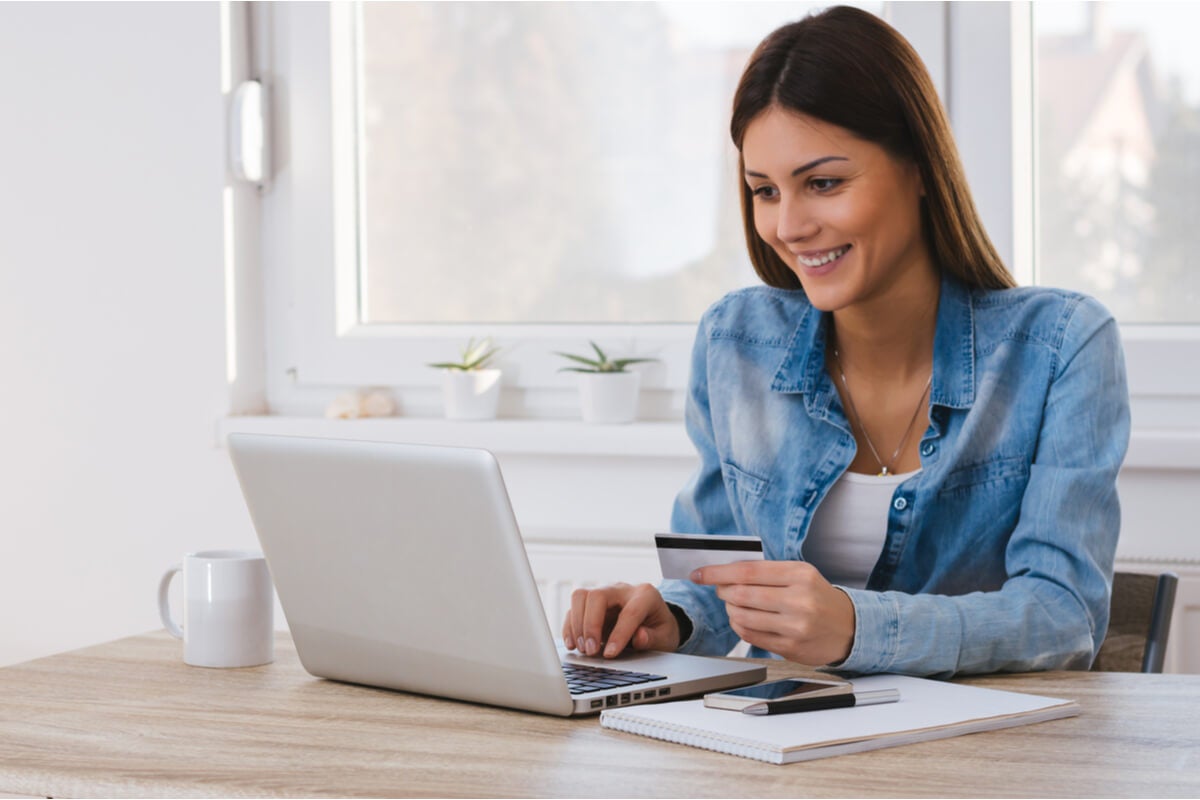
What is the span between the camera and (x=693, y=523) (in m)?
1.57

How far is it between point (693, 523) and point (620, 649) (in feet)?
1.37

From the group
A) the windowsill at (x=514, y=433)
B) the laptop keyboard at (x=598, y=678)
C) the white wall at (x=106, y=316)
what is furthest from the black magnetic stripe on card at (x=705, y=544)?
the white wall at (x=106, y=316)

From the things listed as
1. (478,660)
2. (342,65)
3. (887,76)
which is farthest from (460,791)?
(342,65)

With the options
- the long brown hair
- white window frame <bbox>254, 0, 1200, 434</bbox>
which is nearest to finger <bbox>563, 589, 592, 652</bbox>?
the long brown hair

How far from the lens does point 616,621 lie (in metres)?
1.23

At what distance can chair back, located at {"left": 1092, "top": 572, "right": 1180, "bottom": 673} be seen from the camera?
1464 millimetres

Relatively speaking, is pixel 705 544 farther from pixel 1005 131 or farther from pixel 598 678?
pixel 1005 131

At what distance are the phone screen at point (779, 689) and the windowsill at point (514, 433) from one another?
1.10 m

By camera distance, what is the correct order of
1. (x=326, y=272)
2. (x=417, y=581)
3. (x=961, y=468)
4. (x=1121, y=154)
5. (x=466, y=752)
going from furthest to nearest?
(x=326, y=272)
(x=1121, y=154)
(x=961, y=468)
(x=417, y=581)
(x=466, y=752)

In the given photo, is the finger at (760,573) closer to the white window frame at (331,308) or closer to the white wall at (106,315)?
the white window frame at (331,308)

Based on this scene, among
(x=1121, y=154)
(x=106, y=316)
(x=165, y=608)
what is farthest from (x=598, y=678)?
(x=106, y=316)

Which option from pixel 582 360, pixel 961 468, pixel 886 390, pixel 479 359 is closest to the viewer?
pixel 961 468

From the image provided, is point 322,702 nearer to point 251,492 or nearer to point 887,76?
point 251,492

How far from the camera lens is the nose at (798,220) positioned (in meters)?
1.42
